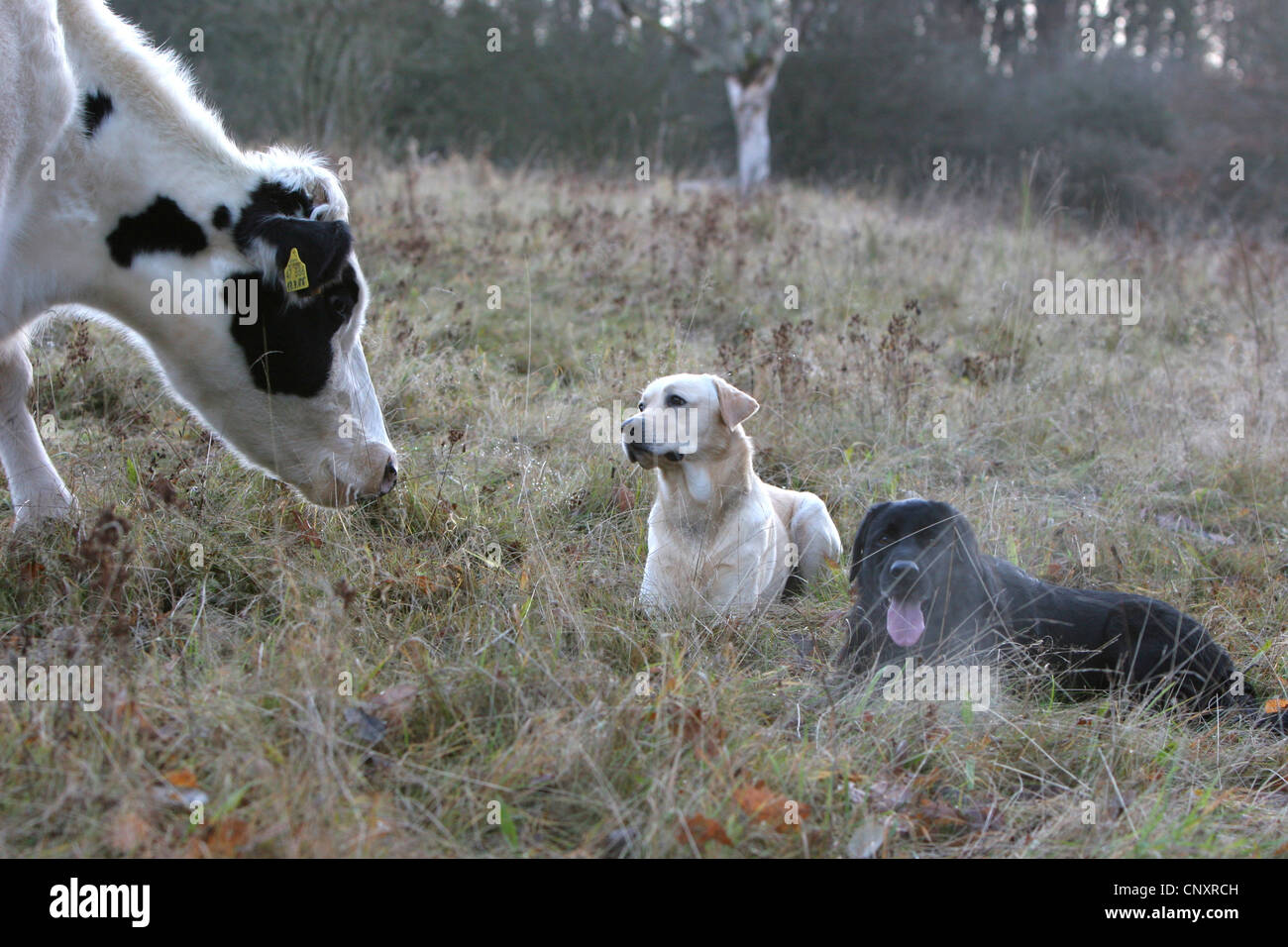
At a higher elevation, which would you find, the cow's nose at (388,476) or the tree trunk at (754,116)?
the tree trunk at (754,116)

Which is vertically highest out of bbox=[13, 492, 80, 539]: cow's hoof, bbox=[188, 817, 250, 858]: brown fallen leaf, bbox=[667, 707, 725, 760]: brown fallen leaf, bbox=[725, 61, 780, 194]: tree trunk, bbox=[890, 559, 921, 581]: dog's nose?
bbox=[725, 61, 780, 194]: tree trunk

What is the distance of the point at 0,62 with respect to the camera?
9.45 ft

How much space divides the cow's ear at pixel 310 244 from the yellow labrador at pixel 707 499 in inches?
57.9

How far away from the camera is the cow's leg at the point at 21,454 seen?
3906 millimetres

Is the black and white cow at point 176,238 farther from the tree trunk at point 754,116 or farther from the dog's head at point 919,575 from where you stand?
the tree trunk at point 754,116

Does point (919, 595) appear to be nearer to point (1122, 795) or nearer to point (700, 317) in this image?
point (1122, 795)

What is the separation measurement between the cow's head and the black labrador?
5.74ft

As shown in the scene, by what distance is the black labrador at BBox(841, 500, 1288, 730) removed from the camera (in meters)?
3.61

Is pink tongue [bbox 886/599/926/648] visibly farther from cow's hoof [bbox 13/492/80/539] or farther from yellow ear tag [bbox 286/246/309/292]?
cow's hoof [bbox 13/492/80/539]

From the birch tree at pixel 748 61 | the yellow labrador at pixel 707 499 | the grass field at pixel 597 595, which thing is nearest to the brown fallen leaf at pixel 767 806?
the grass field at pixel 597 595

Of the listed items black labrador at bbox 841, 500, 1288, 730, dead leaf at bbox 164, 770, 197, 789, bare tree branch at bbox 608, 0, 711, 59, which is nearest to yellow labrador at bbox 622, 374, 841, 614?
black labrador at bbox 841, 500, 1288, 730

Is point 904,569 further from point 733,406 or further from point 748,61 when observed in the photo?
point 748,61

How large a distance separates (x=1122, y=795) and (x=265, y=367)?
2.83 m
